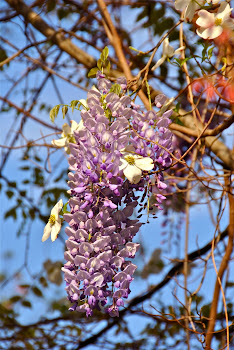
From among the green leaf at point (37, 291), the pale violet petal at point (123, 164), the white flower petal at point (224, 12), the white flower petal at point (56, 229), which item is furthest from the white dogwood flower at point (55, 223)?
the green leaf at point (37, 291)

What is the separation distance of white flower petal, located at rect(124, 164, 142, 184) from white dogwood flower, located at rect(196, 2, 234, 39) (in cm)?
37

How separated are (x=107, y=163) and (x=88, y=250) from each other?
153 mm

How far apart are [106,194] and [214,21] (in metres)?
0.46

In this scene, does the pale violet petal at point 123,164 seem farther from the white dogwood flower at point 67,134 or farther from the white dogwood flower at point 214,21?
the white dogwood flower at point 214,21

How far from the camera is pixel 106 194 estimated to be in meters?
0.80

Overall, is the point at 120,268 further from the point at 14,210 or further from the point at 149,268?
the point at 149,268

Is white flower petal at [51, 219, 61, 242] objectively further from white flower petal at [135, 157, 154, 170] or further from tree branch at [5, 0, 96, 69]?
tree branch at [5, 0, 96, 69]

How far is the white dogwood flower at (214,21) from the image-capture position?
0.97m

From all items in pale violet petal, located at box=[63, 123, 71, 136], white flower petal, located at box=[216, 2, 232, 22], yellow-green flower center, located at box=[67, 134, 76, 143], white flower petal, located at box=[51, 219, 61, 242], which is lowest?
white flower petal, located at box=[51, 219, 61, 242]

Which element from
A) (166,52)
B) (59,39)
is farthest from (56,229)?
(59,39)

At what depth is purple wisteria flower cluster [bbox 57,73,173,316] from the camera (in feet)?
2.56

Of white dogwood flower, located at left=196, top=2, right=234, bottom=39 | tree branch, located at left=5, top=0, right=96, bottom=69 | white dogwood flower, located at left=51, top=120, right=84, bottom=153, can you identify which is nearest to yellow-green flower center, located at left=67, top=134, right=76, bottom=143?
white dogwood flower, located at left=51, top=120, right=84, bottom=153

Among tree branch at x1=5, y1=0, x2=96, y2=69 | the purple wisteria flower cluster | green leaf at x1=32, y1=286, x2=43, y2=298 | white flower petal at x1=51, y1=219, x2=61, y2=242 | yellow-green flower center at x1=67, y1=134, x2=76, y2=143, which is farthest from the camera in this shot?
green leaf at x1=32, y1=286, x2=43, y2=298

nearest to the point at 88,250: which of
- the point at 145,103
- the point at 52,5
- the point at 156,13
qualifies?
the point at 145,103
